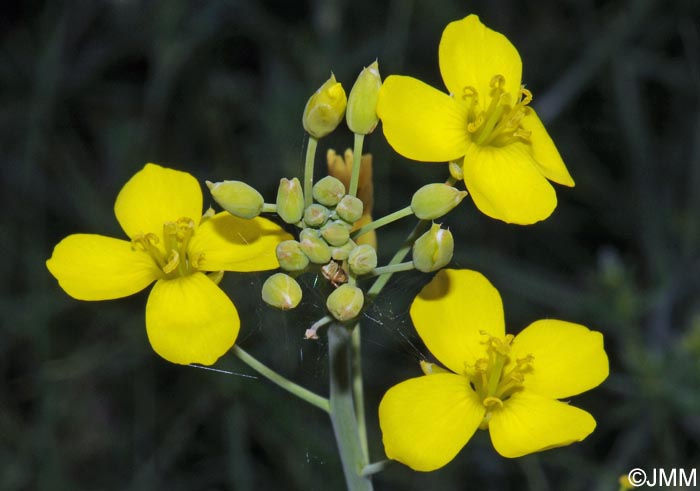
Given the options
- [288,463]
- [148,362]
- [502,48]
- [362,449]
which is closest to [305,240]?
[362,449]

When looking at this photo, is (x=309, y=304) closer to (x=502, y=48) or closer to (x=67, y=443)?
(x=502, y=48)

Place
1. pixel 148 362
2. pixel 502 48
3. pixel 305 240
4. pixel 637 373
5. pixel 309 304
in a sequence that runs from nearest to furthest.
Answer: pixel 305 240, pixel 309 304, pixel 502 48, pixel 637 373, pixel 148 362

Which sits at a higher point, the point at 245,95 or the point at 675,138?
the point at 245,95

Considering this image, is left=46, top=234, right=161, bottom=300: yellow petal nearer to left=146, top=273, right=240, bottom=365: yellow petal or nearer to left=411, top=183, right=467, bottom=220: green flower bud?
left=146, top=273, right=240, bottom=365: yellow petal

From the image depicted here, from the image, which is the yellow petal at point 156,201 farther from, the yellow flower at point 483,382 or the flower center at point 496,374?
the flower center at point 496,374

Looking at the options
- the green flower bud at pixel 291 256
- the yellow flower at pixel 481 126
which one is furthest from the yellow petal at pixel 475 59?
the green flower bud at pixel 291 256

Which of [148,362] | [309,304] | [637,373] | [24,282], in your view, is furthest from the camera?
[24,282]

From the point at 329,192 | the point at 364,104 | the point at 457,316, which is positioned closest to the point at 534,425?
the point at 457,316

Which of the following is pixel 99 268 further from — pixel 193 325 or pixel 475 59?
pixel 475 59
